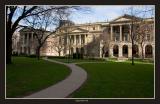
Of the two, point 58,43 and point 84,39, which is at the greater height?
point 84,39

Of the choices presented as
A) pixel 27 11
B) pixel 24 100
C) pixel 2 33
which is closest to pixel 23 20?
pixel 27 11

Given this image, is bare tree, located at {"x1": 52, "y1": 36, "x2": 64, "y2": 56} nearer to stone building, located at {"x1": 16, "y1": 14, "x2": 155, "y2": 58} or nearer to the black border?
stone building, located at {"x1": 16, "y1": 14, "x2": 155, "y2": 58}

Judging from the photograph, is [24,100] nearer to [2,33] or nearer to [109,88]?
[2,33]

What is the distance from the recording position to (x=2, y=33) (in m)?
8.19

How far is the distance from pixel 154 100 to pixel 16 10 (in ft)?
18.4
